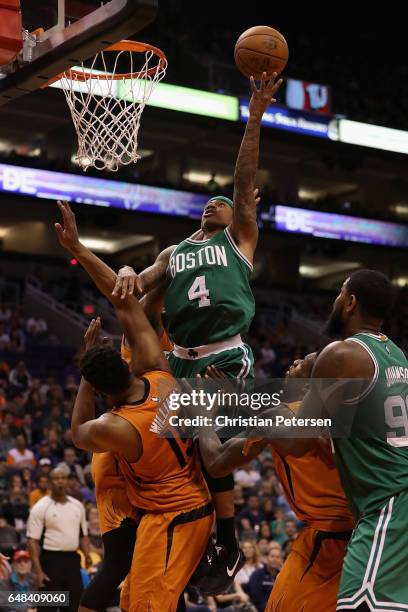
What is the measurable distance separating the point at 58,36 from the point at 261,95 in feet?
3.67

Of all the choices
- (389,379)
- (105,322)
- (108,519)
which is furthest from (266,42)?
(105,322)

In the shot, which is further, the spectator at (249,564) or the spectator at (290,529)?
the spectator at (290,529)

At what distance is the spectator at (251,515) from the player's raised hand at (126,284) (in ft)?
22.7

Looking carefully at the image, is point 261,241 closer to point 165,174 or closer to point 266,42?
point 165,174

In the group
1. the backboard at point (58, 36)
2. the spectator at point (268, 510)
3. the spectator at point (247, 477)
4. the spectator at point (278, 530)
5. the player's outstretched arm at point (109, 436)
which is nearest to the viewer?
the player's outstretched arm at point (109, 436)

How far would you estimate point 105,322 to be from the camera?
2172cm

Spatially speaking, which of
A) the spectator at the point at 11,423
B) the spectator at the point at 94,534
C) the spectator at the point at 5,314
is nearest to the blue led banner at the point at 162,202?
the spectator at the point at 5,314

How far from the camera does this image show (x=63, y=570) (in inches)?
363

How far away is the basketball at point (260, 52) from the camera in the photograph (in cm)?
543

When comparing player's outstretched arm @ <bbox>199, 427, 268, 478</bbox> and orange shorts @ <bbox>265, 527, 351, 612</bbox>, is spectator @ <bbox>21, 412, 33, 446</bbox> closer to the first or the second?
player's outstretched arm @ <bbox>199, 427, 268, 478</bbox>

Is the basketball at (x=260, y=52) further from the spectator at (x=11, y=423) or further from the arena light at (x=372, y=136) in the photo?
the arena light at (x=372, y=136)

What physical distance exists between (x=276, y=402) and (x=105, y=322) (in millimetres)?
16920

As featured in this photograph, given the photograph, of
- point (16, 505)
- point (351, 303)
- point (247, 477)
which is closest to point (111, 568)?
point (351, 303)

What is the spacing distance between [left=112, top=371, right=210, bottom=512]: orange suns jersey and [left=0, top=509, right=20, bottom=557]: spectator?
4.98 m
